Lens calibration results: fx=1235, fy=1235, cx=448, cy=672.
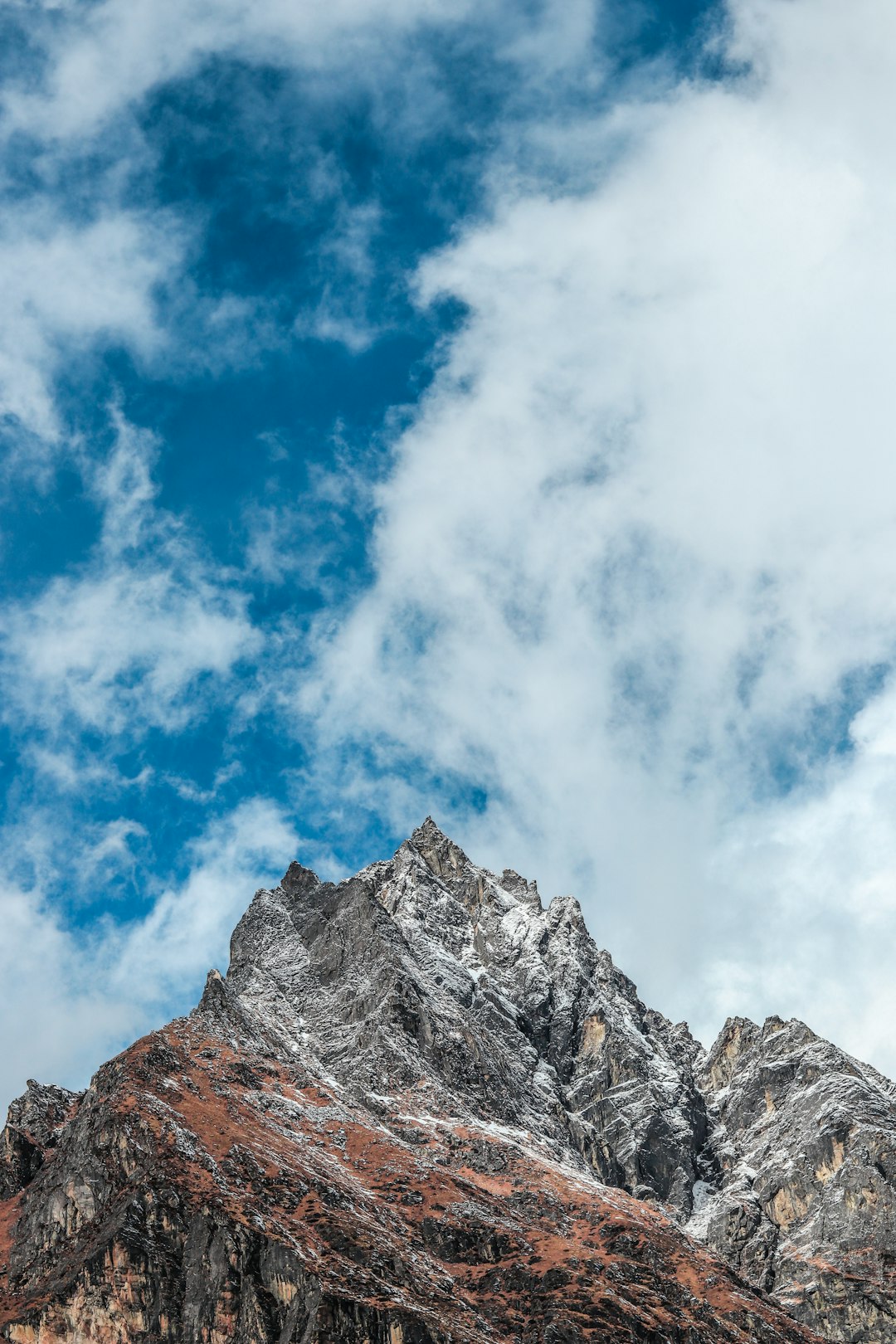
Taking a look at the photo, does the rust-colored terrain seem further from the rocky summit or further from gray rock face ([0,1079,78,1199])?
gray rock face ([0,1079,78,1199])

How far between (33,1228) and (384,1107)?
62.9 metres

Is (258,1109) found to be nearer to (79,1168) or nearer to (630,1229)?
(79,1168)

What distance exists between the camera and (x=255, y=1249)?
12762 centimetres

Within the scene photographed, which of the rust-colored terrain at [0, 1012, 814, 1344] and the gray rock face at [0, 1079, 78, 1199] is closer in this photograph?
the rust-colored terrain at [0, 1012, 814, 1344]

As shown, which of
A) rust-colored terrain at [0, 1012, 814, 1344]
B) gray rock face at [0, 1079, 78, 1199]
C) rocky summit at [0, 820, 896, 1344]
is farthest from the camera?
gray rock face at [0, 1079, 78, 1199]

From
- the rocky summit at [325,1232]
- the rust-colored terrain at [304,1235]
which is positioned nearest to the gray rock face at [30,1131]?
the rocky summit at [325,1232]

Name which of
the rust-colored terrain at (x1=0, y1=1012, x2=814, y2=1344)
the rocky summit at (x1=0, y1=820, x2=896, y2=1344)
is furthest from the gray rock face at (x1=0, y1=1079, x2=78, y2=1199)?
the rust-colored terrain at (x1=0, y1=1012, x2=814, y2=1344)

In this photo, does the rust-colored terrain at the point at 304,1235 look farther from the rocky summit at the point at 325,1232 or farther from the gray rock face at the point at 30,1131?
the gray rock face at the point at 30,1131

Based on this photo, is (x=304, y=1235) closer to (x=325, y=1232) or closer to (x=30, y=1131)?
(x=325, y=1232)

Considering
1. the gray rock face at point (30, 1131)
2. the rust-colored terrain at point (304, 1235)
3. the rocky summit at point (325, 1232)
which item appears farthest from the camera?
the gray rock face at point (30, 1131)

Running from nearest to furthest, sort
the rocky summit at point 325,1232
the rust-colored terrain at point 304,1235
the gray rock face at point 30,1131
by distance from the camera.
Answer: the rust-colored terrain at point 304,1235 < the rocky summit at point 325,1232 < the gray rock face at point 30,1131

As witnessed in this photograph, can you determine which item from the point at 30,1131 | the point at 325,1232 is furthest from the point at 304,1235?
the point at 30,1131

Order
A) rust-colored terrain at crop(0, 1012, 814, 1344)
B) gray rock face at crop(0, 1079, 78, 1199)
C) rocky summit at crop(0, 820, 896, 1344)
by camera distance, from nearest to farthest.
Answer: rust-colored terrain at crop(0, 1012, 814, 1344) → rocky summit at crop(0, 820, 896, 1344) → gray rock face at crop(0, 1079, 78, 1199)

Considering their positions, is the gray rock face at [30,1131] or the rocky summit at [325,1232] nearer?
the rocky summit at [325,1232]
